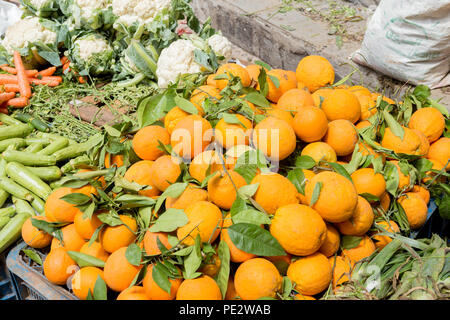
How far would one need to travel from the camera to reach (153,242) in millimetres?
1223

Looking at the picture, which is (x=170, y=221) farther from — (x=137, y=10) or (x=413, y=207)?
(x=137, y=10)

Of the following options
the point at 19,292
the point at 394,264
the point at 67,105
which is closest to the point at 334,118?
the point at 394,264

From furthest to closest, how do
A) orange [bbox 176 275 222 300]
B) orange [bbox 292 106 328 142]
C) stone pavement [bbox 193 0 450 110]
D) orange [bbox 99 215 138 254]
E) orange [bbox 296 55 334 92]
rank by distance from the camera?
stone pavement [bbox 193 0 450 110]
orange [bbox 296 55 334 92]
orange [bbox 292 106 328 142]
orange [bbox 99 215 138 254]
orange [bbox 176 275 222 300]

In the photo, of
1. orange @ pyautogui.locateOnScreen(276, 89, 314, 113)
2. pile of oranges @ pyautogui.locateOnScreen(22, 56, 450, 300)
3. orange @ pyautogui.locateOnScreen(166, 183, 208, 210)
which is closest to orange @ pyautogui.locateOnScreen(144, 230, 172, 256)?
pile of oranges @ pyautogui.locateOnScreen(22, 56, 450, 300)

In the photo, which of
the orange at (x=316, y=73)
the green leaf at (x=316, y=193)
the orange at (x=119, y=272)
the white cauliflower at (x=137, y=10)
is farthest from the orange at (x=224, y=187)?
the white cauliflower at (x=137, y=10)

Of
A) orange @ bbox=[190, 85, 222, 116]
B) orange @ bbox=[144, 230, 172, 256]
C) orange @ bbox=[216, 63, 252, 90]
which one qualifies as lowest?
orange @ bbox=[144, 230, 172, 256]

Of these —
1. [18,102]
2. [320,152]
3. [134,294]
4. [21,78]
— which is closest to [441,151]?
[320,152]

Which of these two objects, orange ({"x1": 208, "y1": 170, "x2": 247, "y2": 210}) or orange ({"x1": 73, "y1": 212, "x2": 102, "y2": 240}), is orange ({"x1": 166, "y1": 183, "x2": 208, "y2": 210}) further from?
orange ({"x1": 73, "y1": 212, "x2": 102, "y2": 240})

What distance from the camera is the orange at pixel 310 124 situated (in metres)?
1.38

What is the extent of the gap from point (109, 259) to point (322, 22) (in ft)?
11.1

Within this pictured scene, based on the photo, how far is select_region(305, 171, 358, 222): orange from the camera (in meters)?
1.17

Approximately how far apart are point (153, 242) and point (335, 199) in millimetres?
599

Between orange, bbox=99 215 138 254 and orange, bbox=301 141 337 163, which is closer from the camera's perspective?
orange, bbox=99 215 138 254

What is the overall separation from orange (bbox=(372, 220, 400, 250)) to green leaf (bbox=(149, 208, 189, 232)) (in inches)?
27.6
